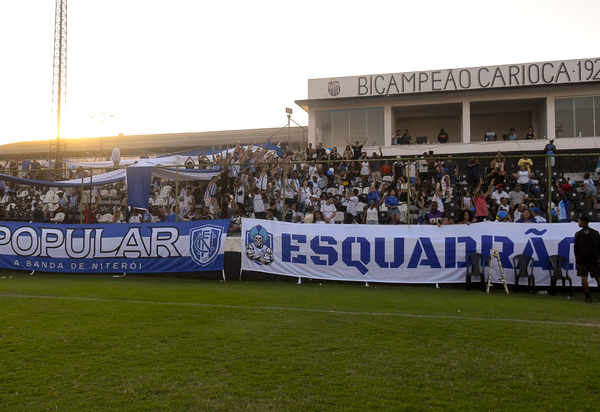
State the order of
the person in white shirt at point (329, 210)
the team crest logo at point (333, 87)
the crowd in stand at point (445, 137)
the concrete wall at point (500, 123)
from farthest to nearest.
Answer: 1. the concrete wall at point (500, 123)
2. the team crest logo at point (333, 87)
3. the crowd in stand at point (445, 137)
4. the person in white shirt at point (329, 210)

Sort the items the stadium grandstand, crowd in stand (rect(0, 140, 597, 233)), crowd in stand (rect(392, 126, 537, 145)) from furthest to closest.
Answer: crowd in stand (rect(392, 126, 537, 145)), the stadium grandstand, crowd in stand (rect(0, 140, 597, 233))

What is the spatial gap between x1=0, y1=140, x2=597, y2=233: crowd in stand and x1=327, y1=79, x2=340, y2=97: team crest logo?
1366 centimetres

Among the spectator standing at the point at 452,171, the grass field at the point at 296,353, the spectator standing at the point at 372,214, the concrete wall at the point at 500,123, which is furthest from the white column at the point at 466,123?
the grass field at the point at 296,353

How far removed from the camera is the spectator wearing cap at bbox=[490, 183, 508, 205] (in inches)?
524

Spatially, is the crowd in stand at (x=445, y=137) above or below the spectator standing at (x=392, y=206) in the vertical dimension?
above

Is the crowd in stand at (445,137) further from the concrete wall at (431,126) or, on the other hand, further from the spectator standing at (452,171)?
the spectator standing at (452,171)

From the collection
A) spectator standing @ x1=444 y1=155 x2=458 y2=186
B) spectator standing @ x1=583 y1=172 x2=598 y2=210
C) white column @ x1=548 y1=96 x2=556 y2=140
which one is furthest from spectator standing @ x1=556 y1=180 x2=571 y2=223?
white column @ x1=548 y1=96 x2=556 y2=140

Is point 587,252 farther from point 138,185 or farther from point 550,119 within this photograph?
point 550,119

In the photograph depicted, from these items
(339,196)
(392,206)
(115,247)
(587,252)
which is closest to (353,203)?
(339,196)

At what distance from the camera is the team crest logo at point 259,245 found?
13.5 m

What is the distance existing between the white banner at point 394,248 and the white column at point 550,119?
685 inches

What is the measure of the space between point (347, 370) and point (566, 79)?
26.4 meters

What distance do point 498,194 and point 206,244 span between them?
8.08m

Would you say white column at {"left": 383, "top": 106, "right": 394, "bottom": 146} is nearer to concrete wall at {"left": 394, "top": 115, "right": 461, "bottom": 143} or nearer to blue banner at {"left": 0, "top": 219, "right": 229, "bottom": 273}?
concrete wall at {"left": 394, "top": 115, "right": 461, "bottom": 143}
